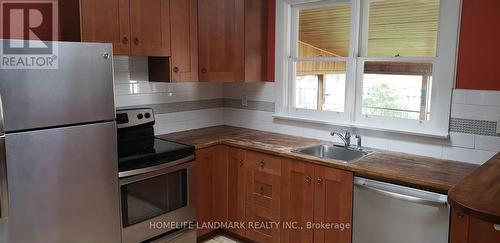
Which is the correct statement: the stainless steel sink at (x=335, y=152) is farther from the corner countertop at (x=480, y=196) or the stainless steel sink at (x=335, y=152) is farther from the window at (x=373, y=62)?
the corner countertop at (x=480, y=196)

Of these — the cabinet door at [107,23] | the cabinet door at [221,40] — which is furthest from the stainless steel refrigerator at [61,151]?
the cabinet door at [221,40]

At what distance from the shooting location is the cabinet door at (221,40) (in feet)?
9.89

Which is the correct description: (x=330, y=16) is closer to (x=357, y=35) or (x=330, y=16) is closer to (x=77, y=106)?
(x=357, y=35)

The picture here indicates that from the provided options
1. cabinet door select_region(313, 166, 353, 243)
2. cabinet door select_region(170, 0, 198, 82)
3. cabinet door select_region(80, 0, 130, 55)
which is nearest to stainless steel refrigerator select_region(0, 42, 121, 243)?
cabinet door select_region(80, 0, 130, 55)

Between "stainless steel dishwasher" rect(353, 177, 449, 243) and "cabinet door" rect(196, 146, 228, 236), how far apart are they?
114 cm

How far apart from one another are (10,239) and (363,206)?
74.3 inches

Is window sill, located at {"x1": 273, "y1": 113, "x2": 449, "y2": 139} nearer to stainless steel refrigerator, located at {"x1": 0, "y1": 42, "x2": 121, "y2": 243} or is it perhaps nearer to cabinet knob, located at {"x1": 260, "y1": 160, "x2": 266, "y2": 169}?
cabinet knob, located at {"x1": 260, "y1": 160, "x2": 266, "y2": 169}

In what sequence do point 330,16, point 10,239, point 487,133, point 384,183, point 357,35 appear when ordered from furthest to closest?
point 330,16 → point 357,35 → point 487,133 → point 384,183 → point 10,239

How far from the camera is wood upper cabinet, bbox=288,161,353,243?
7.82 ft

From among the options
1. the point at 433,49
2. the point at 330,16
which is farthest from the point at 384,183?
the point at 330,16

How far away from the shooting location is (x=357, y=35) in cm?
287

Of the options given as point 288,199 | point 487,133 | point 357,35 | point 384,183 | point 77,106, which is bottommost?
point 288,199

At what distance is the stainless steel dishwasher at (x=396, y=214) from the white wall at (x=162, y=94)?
1694 mm

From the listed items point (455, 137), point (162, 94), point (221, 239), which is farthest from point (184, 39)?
point (455, 137)
